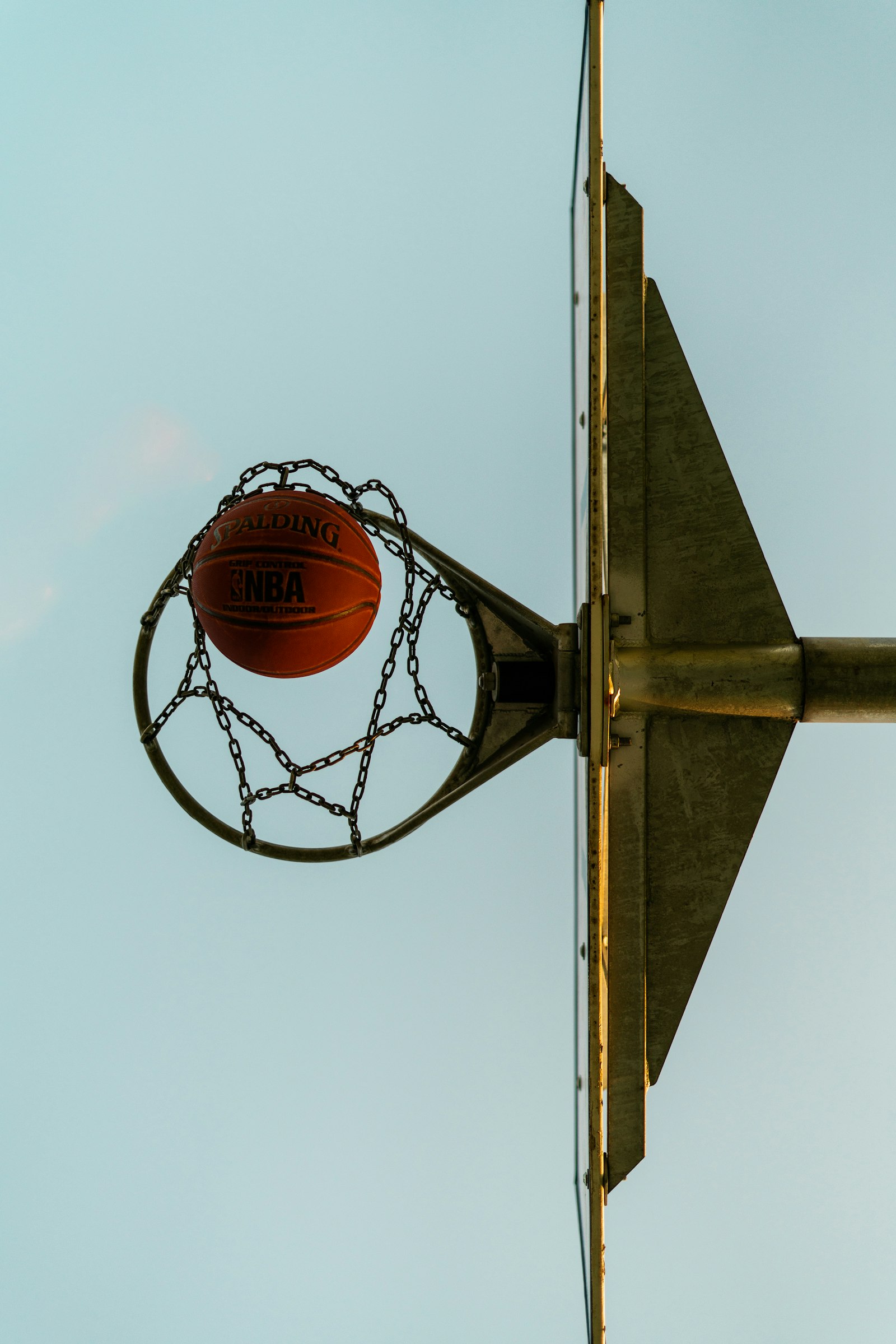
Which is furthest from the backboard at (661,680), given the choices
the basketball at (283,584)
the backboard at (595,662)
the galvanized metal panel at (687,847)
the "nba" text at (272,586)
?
the "nba" text at (272,586)

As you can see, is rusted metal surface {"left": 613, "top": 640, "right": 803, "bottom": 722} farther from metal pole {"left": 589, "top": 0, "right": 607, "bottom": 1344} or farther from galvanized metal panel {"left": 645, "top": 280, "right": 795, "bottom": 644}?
metal pole {"left": 589, "top": 0, "right": 607, "bottom": 1344}

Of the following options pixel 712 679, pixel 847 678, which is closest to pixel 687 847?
pixel 712 679

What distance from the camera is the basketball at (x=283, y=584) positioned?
5016 mm

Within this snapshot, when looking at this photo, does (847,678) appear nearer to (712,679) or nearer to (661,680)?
(712,679)

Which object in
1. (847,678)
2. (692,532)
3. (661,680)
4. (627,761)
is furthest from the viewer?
(627,761)

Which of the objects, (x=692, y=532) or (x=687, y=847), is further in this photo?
(x=687, y=847)

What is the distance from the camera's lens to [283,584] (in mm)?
5000

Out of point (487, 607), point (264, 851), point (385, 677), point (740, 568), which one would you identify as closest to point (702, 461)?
point (740, 568)

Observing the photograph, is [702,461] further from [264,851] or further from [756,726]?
[264,851]

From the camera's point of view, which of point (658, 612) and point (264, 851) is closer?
point (658, 612)

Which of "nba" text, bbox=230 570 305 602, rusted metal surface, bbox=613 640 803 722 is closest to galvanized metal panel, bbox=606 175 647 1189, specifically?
rusted metal surface, bbox=613 640 803 722

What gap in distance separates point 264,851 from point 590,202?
4.22 m

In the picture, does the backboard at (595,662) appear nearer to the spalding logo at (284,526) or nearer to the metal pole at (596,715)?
the metal pole at (596,715)

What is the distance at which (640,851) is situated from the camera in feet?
19.9
